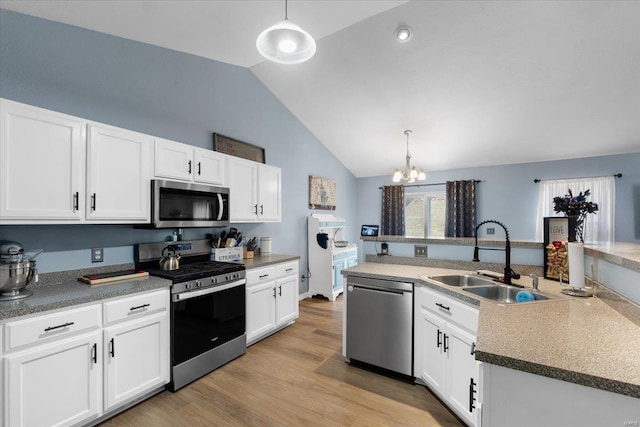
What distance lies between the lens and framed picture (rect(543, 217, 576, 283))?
1.93m

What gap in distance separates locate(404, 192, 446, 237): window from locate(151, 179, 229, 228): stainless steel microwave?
→ 4691 mm

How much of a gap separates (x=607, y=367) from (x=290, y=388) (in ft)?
6.67

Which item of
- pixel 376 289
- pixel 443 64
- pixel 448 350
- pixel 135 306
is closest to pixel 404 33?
pixel 443 64

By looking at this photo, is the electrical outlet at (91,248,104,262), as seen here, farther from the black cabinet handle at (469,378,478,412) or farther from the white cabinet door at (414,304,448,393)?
the black cabinet handle at (469,378,478,412)

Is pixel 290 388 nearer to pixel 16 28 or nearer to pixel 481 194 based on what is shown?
pixel 16 28

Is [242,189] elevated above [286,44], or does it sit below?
below

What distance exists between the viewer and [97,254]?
7.60ft

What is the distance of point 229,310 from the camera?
8.54 feet

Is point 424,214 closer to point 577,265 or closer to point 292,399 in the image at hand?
point 577,265

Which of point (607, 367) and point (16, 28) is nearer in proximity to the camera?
point (607, 367)

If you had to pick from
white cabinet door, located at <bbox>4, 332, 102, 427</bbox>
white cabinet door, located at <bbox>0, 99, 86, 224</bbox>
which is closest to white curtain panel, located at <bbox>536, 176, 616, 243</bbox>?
A: white cabinet door, located at <bbox>4, 332, 102, 427</bbox>

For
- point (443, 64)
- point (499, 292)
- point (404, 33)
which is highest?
point (404, 33)

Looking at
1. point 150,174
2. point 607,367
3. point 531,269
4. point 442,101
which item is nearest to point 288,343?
point 150,174

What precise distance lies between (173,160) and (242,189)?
87 centimetres
